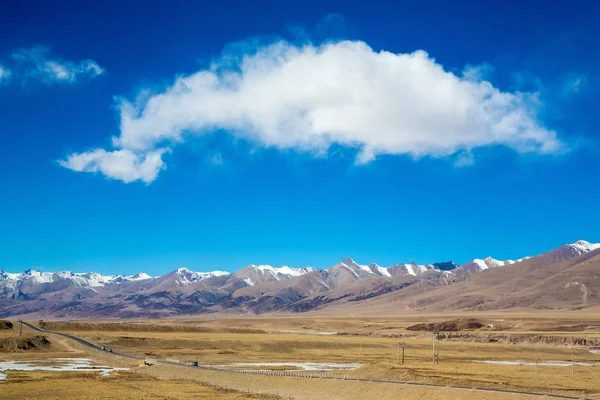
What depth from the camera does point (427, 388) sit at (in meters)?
69.7

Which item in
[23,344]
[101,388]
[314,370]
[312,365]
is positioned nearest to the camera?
[101,388]

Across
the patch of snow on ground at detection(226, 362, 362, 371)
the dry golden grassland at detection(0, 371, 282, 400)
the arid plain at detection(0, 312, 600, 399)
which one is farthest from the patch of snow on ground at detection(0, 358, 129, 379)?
the patch of snow on ground at detection(226, 362, 362, 371)

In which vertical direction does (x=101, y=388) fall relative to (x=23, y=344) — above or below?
above

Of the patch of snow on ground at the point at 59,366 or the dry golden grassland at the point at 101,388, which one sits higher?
the dry golden grassland at the point at 101,388

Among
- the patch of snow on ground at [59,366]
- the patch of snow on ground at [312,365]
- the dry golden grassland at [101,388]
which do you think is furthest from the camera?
the patch of snow on ground at [312,365]

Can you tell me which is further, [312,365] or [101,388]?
[312,365]

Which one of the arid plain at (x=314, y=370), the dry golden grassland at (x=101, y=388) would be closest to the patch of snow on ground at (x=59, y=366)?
the arid plain at (x=314, y=370)

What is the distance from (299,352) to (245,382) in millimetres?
60651

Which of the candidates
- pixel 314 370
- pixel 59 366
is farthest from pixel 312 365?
pixel 59 366

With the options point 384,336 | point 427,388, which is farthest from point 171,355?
point 384,336

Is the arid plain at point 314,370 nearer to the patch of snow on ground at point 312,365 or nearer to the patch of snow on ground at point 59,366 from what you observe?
the patch of snow on ground at point 312,365

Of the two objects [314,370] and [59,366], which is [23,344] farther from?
[314,370]

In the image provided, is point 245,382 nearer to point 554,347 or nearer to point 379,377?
point 379,377

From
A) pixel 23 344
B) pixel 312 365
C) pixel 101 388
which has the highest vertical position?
pixel 101 388
